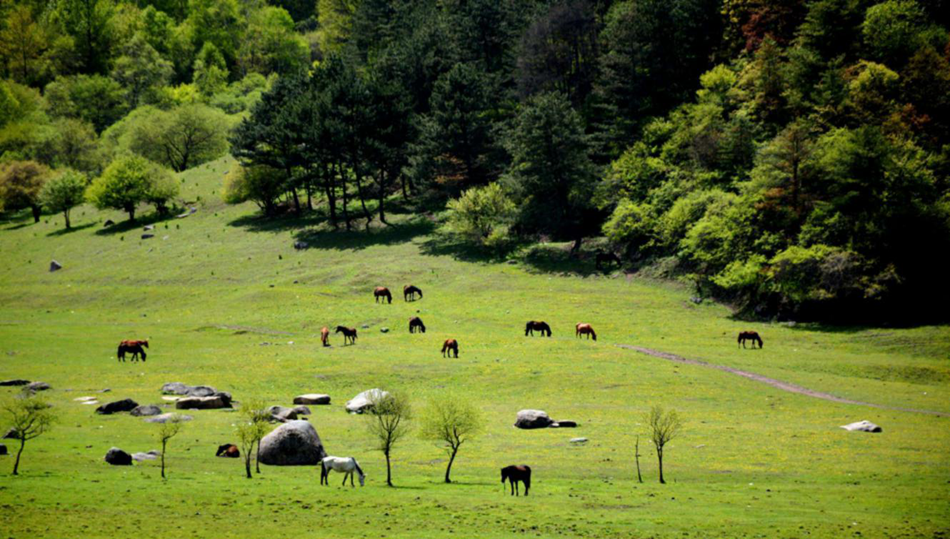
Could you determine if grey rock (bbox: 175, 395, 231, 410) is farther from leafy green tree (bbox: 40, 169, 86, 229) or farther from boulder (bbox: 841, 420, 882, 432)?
leafy green tree (bbox: 40, 169, 86, 229)

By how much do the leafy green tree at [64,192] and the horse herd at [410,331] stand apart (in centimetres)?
6679

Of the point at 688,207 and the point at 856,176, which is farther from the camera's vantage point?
the point at 688,207

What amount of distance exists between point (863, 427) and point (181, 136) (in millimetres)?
130501

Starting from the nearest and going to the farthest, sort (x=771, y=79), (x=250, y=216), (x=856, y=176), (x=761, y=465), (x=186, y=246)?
(x=761, y=465), (x=856, y=176), (x=771, y=79), (x=186, y=246), (x=250, y=216)

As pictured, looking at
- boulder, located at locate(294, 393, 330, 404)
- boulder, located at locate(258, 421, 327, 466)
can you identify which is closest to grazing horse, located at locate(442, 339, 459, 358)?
boulder, located at locate(294, 393, 330, 404)

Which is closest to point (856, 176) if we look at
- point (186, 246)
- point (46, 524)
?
point (46, 524)

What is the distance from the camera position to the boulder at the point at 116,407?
3428cm

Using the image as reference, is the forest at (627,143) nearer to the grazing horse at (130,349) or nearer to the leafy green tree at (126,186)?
the leafy green tree at (126,186)

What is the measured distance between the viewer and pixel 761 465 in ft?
93.4

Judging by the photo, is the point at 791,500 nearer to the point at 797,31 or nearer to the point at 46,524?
the point at 46,524

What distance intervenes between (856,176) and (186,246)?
80.7 meters

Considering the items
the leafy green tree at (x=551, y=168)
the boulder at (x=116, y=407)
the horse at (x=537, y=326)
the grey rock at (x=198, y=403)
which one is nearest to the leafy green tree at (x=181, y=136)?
the leafy green tree at (x=551, y=168)

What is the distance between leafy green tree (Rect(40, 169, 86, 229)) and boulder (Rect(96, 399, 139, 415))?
94.2 meters

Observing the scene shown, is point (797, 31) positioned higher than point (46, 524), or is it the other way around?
point (797, 31)
